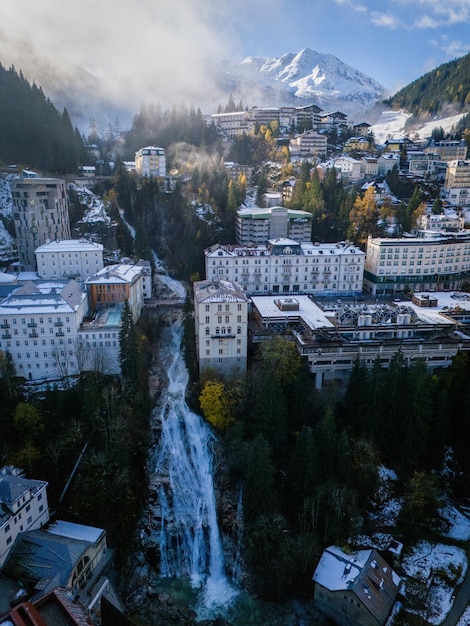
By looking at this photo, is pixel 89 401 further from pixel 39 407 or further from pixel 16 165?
pixel 16 165

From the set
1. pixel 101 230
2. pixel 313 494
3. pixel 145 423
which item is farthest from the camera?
pixel 101 230

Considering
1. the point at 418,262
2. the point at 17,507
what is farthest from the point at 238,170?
the point at 17,507

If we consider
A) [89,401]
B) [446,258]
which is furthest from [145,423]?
[446,258]

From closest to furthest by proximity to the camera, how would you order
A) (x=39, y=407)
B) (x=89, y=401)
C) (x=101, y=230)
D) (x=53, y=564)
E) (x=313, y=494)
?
1. (x=53, y=564)
2. (x=313, y=494)
3. (x=89, y=401)
4. (x=39, y=407)
5. (x=101, y=230)

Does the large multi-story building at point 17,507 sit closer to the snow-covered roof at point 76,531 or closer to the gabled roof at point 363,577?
the snow-covered roof at point 76,531

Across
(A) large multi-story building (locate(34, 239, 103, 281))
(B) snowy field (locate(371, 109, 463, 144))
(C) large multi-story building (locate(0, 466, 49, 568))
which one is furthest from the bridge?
(B) snowy field (locate(371, 109, 463, 144))

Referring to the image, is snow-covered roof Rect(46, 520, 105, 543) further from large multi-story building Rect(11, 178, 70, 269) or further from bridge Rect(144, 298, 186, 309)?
large multi-story building Rect(11, 178, 70, 269)
